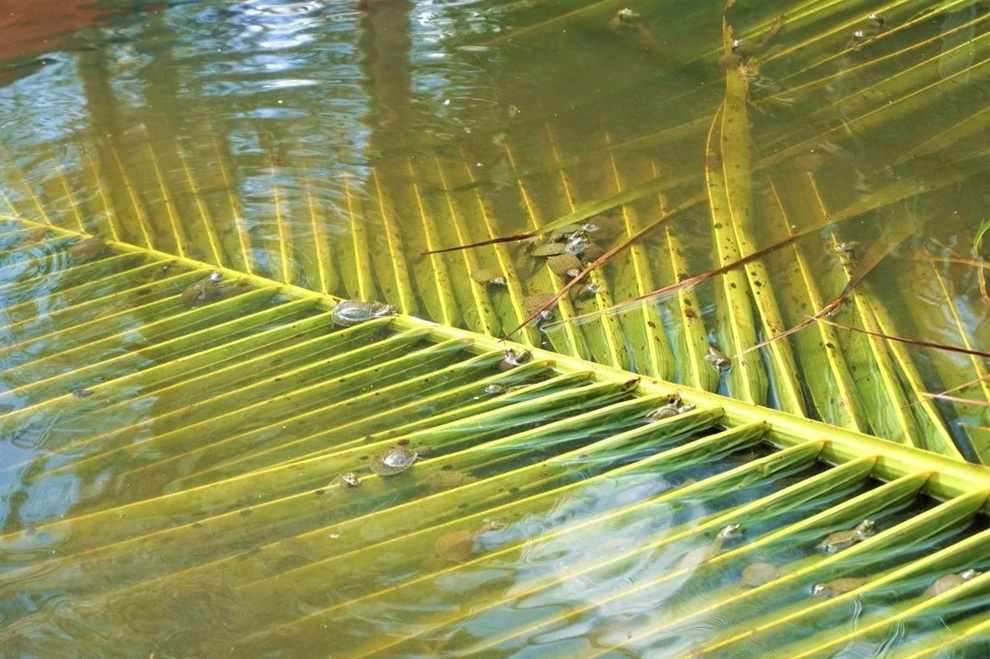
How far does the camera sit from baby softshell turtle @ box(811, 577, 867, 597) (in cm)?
147

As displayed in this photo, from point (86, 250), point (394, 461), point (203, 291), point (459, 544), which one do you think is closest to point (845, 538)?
point (459, 544)

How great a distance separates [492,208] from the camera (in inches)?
98.0

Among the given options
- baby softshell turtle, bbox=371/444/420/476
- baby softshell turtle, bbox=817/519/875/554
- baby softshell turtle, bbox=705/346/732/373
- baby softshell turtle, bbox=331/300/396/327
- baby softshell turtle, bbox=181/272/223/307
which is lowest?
baby softshell turtle, bbox=817/519/875/554

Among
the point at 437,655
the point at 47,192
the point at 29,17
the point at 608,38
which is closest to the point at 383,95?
the point at 608,38

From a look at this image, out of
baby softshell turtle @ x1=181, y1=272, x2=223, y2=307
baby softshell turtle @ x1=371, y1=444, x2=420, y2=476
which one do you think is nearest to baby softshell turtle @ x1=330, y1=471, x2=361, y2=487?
baby softshell turtle @ x1=371, y1=444, x2=420, y2=476

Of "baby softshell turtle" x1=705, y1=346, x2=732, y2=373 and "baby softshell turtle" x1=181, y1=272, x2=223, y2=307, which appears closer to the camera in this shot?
"baby softshell turtle" x1=705, y1=346, x2=732, y2=373

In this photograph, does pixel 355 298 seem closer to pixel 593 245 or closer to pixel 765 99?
pixel 593 245

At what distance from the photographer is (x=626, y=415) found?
1809mm

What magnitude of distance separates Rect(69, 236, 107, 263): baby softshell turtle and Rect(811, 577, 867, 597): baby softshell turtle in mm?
1902

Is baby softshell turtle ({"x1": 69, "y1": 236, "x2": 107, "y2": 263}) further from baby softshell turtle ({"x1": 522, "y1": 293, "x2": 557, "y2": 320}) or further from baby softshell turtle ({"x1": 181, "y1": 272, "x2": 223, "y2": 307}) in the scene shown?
baby softshell turtle ({"x1": 522, "y1": 293, "x2": 557, "y2": 320})

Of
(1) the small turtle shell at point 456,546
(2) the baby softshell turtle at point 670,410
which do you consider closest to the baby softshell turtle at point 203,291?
(1) the small turtle shell at point 456,546

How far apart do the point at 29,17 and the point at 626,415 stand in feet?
10.1

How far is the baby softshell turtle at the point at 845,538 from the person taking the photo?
1540mm

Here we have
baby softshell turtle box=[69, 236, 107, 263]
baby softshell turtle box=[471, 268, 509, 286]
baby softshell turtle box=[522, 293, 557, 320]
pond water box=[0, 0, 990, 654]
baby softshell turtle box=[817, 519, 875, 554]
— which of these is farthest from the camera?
baby softshell turtle box=[69, 236, 107, 263]
